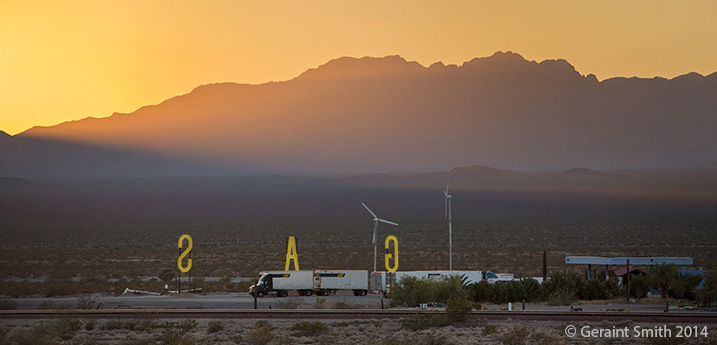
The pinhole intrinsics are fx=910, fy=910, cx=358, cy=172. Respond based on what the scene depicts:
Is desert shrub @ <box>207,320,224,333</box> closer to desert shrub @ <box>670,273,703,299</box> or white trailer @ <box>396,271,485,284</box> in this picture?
white trailer @ <box>396,271,485,284</box>

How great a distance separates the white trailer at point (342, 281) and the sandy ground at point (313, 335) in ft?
55.3

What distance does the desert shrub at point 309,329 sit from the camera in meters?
36.4

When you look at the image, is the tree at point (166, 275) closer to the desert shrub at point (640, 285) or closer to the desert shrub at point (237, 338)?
the desert shrub at point (640, 285)

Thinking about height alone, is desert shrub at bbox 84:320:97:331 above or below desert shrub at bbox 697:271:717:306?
below

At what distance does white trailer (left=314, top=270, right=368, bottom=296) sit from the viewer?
5603 centimetres

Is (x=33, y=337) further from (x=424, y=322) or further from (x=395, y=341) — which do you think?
(x=424, y=322)

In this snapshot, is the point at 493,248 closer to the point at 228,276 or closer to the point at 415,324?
the point at 228,276

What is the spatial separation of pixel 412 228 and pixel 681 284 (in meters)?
112

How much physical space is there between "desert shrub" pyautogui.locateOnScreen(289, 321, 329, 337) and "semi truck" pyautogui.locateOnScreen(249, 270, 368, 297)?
18553mm

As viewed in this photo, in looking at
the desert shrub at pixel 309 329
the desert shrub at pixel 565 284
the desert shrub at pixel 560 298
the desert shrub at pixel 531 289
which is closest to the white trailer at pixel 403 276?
the desert shrub at pixel 531 289

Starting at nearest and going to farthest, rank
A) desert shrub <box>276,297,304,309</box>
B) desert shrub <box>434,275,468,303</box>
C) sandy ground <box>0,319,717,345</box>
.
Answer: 1. sandy ground <box>0,319,717,345</box>
2. desert shrub <box>276,297,304,309</box>
3. desert shrub <box>434,275,468,303</box>

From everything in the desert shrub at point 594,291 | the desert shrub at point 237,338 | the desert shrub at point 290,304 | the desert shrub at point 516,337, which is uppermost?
the desert shrub at point 594,291

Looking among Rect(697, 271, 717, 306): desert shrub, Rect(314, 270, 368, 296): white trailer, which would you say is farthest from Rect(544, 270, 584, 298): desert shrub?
Rect(314, 270, 368, 296): white trailer

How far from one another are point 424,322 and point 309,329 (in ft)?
15.8
